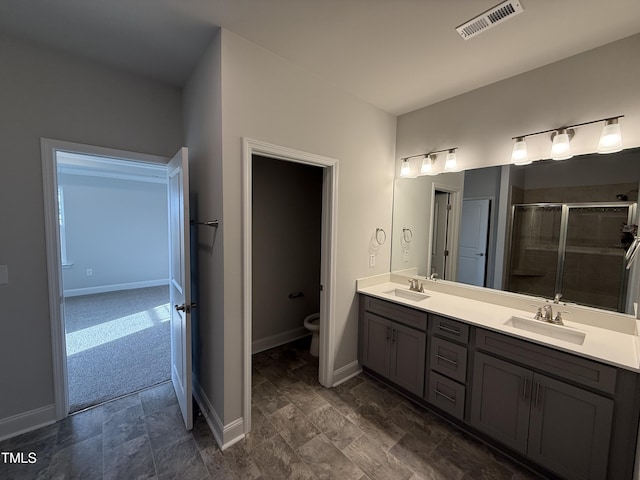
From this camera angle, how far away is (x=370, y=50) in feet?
5.77

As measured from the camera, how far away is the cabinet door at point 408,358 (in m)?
2.13

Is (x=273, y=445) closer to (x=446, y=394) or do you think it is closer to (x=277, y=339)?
(x=446, y=394)

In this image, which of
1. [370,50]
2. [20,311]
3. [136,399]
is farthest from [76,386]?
[370,50]

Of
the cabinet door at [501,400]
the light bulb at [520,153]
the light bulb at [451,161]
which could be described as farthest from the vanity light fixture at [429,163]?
the cabinet door at [501,400]

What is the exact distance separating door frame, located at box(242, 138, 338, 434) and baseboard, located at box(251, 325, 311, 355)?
92 centimetres

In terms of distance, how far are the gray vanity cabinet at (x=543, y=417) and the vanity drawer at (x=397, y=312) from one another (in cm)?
44

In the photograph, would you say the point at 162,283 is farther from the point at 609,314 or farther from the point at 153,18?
the point at 609,314

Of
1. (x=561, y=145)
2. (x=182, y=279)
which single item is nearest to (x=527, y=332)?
(x=561, y=145)

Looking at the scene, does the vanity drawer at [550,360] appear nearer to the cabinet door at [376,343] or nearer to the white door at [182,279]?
the cabinet door at [376,343]

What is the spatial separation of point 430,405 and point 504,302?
1032mm

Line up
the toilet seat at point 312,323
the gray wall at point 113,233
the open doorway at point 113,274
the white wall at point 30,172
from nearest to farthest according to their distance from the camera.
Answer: the white wall at point 30,172 → the open doorway at point 113,274 → the toilet seat at point 312,323 → the gray wall at point 113,233

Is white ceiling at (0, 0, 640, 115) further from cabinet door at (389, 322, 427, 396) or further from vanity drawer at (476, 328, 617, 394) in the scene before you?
cabinet door at (389, 322, 427, 396)

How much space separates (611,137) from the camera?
1.61m

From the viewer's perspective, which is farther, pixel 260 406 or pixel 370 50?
pixel 260 406
